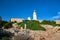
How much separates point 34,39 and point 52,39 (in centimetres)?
390

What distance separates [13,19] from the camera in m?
51.5

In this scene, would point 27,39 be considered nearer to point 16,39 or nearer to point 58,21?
point 16,39

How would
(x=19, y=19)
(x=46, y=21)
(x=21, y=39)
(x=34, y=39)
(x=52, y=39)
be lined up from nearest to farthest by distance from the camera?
(x=21, y=39) < (x=34, y=39) < (x=52, y=39) < (x=46, y=21) < (x=19, y=19)

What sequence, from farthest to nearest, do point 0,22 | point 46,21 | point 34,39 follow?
1. point 46,21
2. point 0,22
3. point 34,39

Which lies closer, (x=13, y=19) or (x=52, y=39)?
(x=52, y=39)

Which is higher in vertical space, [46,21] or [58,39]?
[46,21]

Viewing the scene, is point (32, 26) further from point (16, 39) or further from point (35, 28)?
point (16, 39)

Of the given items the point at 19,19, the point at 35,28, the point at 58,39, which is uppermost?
the point at 19,19

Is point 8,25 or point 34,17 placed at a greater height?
point 34,17

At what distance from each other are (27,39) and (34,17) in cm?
3801

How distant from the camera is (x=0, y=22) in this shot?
135 ft

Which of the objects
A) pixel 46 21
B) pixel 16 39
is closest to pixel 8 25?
pixel 46 21

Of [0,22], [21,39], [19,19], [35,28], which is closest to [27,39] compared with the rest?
[21,39]

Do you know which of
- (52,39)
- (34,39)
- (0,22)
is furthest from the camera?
(0,22)
